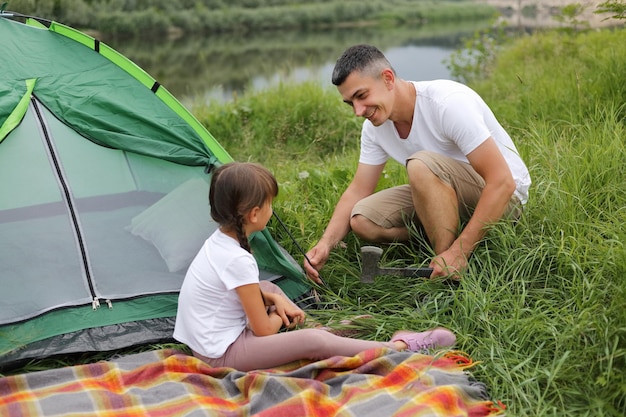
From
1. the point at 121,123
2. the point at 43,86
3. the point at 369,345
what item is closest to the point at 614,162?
the point at 369,345

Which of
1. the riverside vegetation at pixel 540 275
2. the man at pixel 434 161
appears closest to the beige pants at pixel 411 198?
the man at pixel 434 161

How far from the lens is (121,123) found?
3.13 meters

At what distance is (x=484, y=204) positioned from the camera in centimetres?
279

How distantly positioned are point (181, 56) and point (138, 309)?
13.2 m

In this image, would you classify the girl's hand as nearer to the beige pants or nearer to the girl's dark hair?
Answer: the girl's dark hair

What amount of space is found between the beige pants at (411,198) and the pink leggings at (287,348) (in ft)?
2.54

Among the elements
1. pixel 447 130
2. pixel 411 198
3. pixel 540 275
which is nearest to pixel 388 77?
pixel 447 130

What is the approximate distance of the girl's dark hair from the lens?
2.42 m

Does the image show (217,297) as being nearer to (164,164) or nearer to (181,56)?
(164,164)

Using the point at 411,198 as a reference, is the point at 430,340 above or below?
below

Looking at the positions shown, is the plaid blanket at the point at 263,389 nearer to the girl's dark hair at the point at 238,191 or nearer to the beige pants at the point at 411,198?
the girl's dark hair at the point at 238,191

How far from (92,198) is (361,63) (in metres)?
1.28

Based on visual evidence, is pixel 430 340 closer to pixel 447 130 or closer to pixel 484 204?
pixel 484 204

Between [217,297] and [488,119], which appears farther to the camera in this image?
[488,119]
